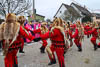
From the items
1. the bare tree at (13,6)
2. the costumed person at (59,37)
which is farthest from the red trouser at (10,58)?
the bare tree at (13,6)

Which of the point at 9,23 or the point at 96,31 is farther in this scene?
the point at 96,31

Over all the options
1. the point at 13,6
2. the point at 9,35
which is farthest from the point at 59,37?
the point at 13,6

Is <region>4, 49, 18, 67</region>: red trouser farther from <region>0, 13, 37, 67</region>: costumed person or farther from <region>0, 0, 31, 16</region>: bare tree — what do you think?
<region>0, 0, 31, 16</region>: bare tree

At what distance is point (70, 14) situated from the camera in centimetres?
2894

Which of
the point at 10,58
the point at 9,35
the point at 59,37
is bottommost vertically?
the point at 10,58

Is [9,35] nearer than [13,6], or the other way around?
[9,35]

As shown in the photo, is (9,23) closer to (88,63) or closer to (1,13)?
(88,63)

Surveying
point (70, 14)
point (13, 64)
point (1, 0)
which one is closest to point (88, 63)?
point (13, 64)

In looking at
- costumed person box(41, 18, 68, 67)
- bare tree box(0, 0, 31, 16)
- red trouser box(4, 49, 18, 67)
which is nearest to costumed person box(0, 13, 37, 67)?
red trouser box(4, 49, 18, 67)

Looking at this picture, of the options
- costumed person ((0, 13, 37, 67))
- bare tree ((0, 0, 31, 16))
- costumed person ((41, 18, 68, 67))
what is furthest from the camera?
bare tree ((0, 0, 31, 16))

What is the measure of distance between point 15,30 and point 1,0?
13.8 meters

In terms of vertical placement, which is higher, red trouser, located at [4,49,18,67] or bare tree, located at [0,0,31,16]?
bare tree, located at [0,0,31,16]

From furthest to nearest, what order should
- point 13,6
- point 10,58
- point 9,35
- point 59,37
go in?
1. point 13,6
2. point 59,37
3. point 10,58
4. point 9,35

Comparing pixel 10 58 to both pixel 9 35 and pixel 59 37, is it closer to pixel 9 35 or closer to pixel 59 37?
pixel 9 35
